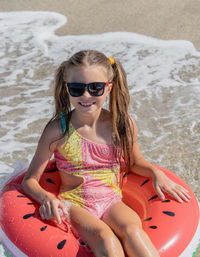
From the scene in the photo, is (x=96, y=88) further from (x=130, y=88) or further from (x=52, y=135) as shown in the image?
(x=130, y=88)

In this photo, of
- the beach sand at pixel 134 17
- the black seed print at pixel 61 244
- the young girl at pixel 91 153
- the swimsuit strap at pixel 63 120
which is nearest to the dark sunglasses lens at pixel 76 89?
the young girl at pixel 91 153

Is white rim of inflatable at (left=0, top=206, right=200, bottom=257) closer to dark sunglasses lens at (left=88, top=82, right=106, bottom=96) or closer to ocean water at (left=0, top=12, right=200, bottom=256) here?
ocean water at (left=0, top=12, right=200, bottom=256)

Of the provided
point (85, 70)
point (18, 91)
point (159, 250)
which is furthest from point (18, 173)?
point (18, 91)

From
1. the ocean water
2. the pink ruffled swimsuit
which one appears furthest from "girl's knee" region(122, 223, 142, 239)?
the ocean water

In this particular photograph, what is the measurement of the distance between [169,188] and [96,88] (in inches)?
32.7

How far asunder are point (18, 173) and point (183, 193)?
4.00ft

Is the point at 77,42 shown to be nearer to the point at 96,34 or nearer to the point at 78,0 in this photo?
the point at 96,34

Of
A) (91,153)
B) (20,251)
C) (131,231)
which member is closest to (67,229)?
(20,251)

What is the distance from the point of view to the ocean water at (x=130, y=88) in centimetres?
389

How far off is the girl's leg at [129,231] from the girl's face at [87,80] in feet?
2.22

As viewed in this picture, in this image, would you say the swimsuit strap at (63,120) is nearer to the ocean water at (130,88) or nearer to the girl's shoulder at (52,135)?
the girl's shoulder at (52,135)

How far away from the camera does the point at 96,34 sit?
6914 mm

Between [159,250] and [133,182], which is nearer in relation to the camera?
[159,250]

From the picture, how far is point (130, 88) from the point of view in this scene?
201 inches
